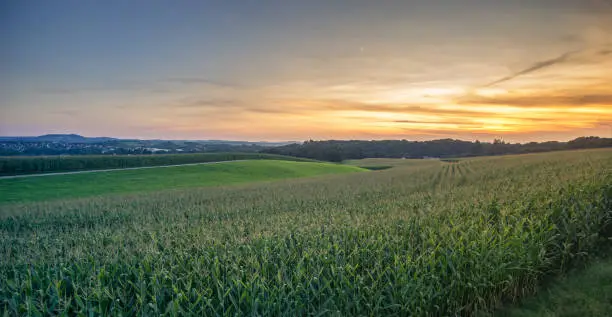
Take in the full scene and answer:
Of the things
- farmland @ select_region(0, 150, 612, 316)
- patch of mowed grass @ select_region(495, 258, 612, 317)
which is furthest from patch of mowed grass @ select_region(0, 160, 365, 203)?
patch of mowed grass @ select_region(495, 258, 612, 317)

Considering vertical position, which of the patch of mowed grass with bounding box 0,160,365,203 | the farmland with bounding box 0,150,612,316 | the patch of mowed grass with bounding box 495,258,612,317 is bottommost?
the patch of mowed grass with bounding box 0,160,365,203

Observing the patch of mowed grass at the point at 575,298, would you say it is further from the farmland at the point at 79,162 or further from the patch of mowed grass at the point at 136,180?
the farmland at the point at 79,162

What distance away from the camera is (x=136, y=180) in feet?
153

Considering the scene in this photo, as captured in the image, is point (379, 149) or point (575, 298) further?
point (379, 149)

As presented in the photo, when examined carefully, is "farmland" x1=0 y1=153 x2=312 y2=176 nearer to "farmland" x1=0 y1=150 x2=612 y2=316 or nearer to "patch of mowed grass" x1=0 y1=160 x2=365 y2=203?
"patch of mowed grass" x1=0 y1=160 x2=365 y2=203

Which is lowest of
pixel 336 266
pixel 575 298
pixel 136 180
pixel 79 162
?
pixel 136 180

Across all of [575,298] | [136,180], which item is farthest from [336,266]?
[136,180]

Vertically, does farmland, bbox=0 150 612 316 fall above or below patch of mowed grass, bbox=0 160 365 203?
above

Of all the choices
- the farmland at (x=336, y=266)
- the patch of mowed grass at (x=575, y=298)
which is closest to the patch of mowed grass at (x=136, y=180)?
the farmland at (x=336, y=266)

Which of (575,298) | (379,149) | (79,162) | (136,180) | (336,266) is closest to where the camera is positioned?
(336,266)

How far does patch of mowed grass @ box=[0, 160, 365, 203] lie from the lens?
3522 cm

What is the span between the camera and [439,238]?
7.91 meters

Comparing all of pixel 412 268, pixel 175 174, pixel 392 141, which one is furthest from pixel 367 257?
pixel 392 141

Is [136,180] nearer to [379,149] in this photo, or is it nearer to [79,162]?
[79,162]
